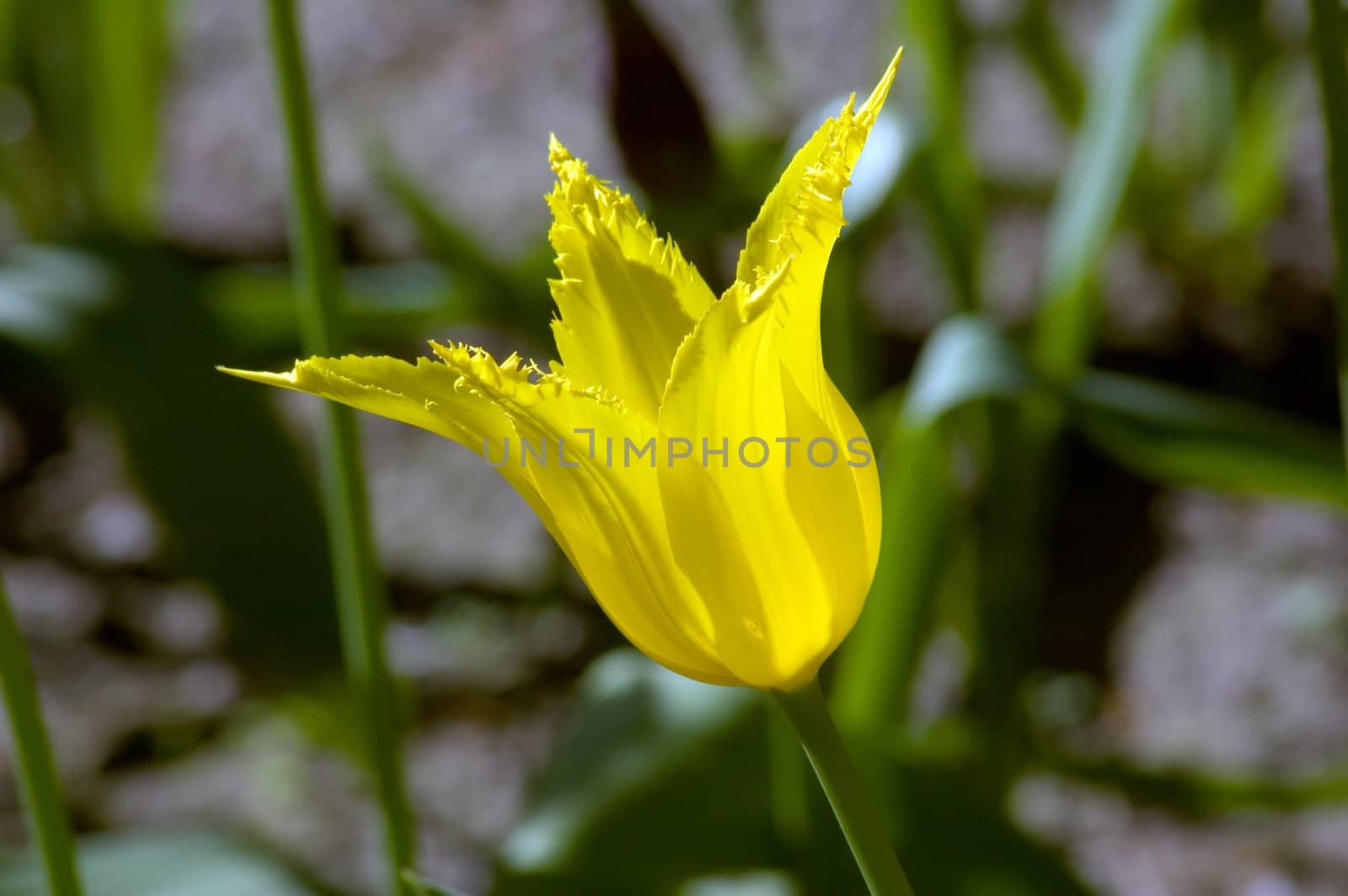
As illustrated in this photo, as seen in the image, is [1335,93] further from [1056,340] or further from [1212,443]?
[1056,340]

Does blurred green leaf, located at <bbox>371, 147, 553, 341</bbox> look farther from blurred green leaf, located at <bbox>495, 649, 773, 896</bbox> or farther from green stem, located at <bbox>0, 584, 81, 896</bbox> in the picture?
green stem, located at <bbox>0, 584, 81, 896</bbox>

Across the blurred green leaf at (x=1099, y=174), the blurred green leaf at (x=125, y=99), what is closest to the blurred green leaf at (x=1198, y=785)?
the blurred green leaf at (x=1099, y=174)

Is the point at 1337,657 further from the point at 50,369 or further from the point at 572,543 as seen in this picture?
the point at 50,369

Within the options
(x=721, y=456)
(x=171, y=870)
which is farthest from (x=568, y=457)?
(x=171, y=870)

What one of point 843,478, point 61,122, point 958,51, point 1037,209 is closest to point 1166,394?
point 958,51

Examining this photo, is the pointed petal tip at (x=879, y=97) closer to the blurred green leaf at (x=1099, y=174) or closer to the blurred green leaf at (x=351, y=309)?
the blurred green leaf at (x=1099, y=174)

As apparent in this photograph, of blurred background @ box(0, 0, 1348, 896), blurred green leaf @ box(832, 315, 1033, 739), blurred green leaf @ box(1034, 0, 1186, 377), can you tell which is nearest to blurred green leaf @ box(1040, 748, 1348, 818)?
blurred background @ box(0, 0, 1348, 896)
